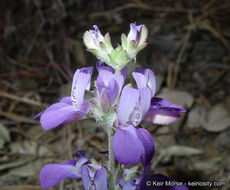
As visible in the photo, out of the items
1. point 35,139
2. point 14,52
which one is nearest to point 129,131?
point 35,139

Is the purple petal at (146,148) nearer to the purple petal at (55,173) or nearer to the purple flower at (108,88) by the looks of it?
the purple flower at (108,88)

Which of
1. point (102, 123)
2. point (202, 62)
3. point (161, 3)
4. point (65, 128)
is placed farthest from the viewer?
point (161, 3)

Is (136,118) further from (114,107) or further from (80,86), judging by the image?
(80,86)

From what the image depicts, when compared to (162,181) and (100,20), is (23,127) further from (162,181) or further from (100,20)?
(100,20)

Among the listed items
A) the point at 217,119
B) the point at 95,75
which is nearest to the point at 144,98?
the point at 217,119

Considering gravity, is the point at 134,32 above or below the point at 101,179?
above

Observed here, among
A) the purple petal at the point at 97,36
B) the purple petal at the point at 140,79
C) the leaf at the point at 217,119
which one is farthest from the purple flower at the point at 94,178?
the leaf at the point at 217,119
